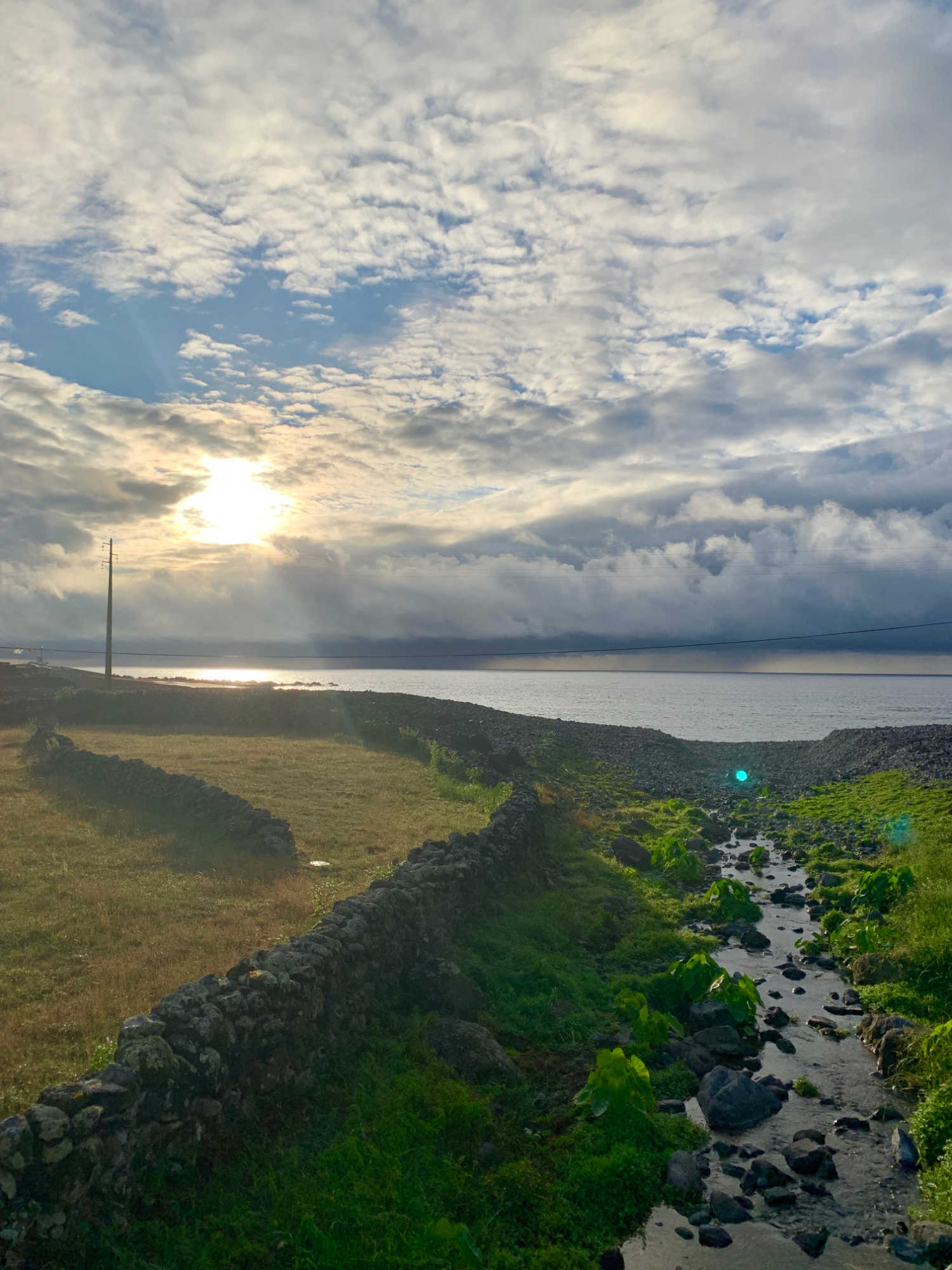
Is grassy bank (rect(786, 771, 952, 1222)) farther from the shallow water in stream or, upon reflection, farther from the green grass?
the shallow water in stream

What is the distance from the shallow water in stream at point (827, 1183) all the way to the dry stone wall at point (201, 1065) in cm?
426

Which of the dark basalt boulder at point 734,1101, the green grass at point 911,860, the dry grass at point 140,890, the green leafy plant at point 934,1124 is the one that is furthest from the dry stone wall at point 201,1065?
the green grass at point 911,860

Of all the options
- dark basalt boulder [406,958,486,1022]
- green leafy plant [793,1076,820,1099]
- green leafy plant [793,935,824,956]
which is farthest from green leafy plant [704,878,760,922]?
dark basalt boulder [406,958,486,1022]

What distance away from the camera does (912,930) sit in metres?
15.5

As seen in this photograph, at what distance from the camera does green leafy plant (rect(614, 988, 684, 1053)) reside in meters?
12.0

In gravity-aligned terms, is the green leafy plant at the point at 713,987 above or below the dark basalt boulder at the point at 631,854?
above

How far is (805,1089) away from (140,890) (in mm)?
12385

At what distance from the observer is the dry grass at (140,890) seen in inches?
425

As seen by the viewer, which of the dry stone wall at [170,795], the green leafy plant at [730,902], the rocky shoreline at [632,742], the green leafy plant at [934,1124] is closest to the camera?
the green leafy plant at [934,1124]

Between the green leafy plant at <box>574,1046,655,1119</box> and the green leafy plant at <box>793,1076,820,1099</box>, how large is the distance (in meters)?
2.30

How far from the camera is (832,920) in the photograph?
1817 cm

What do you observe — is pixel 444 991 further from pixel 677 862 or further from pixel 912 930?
pixel 677 862

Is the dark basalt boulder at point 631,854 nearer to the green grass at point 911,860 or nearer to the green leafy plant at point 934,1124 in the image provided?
Result: the green grass at point 911,860

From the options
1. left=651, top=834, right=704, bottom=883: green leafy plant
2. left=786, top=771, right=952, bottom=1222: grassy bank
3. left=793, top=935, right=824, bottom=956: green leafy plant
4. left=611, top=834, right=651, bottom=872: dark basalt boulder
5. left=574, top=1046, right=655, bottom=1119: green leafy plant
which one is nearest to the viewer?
left=786, top=771, right=952, bottom=1222: grassy bank
